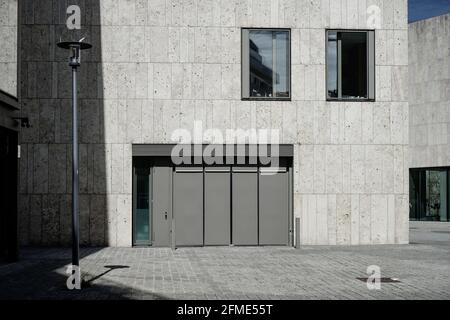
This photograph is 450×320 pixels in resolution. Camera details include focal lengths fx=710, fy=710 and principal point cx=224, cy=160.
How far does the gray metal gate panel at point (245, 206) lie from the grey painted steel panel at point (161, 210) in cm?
223

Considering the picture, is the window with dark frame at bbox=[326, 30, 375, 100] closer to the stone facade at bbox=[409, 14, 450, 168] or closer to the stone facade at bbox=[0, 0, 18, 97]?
the stone facade at bbox=[0, 0, 18, 97]

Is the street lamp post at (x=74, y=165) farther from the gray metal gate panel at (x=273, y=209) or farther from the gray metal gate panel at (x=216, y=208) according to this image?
the gray metal gate panel at (x=273, y=209)

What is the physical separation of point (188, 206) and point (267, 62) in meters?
5.61

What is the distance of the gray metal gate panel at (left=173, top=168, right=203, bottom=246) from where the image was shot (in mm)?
23922

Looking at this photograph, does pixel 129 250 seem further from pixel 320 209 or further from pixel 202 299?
pixel 202 299

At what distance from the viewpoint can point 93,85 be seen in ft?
77.5

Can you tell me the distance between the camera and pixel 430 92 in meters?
43.8
